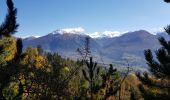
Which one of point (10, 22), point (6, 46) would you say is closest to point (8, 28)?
point (10, 22)

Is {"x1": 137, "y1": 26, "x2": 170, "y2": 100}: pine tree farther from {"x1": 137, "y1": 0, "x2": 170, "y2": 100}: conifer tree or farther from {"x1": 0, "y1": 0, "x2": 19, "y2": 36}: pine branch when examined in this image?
{"x1": 0, "y1": 0, "x2": 19, "y2": 36}: pine branch

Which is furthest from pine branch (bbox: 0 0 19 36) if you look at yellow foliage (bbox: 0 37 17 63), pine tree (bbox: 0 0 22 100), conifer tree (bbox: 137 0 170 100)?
conifer tree (bbox: 137 0 170 100)

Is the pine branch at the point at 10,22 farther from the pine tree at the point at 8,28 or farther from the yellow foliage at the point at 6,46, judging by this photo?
the yellow foliage at the point at 6,46

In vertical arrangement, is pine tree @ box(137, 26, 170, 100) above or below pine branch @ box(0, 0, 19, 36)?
below

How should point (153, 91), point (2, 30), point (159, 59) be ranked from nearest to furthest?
point (2, 30)
point (159, 59)
point (153, 91)

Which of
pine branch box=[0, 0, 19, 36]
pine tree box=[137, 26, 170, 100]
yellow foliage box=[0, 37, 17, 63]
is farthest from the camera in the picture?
pine tree box=[137, 26, 170, 100]

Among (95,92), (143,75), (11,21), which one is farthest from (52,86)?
(95,92)

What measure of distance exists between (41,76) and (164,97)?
1105cm

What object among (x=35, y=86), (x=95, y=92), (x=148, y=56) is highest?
(x=148, y=56)

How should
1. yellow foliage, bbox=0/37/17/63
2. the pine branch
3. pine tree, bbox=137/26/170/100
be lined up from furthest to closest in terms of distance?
pine tree, bbox=137/26/170/100
yellow foliage, bbox=0/37/17/63
the pine branch

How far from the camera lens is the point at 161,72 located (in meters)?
21.1

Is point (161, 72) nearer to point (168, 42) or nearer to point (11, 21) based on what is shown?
point (168, 42)

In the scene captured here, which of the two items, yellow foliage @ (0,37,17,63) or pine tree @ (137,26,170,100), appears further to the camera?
pine tree @ (137,26,170,100)

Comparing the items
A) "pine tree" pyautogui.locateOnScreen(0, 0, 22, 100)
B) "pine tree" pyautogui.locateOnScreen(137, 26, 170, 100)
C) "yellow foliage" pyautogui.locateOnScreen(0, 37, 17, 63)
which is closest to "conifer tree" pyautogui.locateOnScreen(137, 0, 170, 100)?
"pine tree" pyautogui.locateOnScreen(137, 26, 170, 100)
